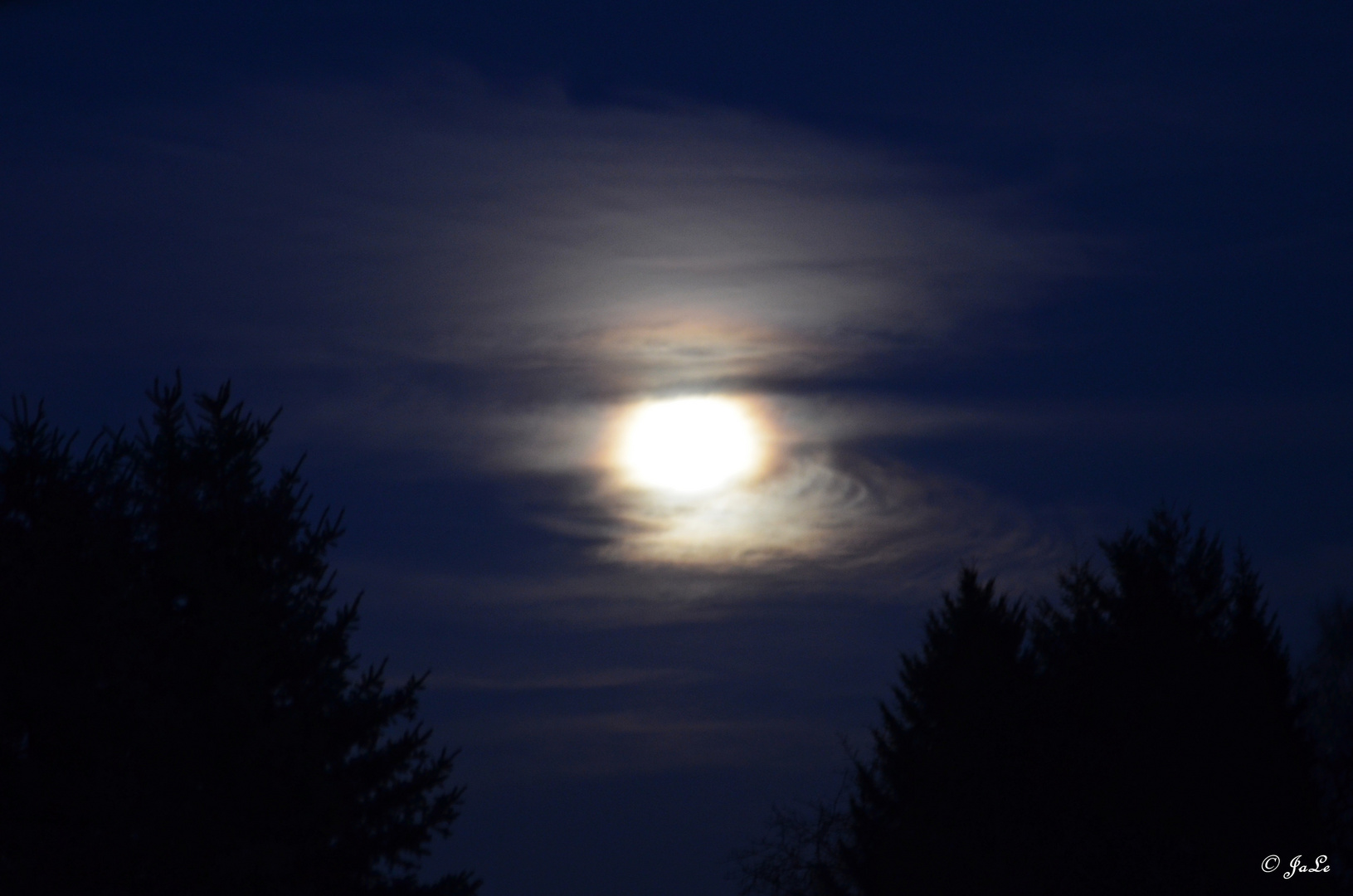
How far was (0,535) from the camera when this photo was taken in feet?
72.1

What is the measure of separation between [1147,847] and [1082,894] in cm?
193

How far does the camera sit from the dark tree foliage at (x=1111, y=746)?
33.0m

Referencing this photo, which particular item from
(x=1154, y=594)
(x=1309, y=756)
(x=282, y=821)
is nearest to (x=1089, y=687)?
(x=1154, y=594)

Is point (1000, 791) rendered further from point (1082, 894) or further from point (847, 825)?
point (847, 825)

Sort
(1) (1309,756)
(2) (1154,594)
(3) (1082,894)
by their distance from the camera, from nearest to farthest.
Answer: (3) (1082,894), (1) (1309,756), (2) (1154,594)

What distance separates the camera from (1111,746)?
115ft

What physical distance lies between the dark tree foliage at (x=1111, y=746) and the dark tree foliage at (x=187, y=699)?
1699 centimetres

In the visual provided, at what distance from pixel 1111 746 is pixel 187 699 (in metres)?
23.6

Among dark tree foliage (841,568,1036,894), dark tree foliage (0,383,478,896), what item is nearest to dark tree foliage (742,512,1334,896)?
dark tree foliage (841,568,1036,894)

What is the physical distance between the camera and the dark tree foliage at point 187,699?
19172 millimetres

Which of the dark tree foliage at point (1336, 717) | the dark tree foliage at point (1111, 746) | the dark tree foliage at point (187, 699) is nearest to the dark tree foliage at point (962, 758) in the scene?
the dark tree foliage at point (1111, 746)

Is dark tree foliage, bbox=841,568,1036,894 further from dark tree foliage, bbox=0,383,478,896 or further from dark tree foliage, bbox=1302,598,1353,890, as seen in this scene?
dark tree foliage, bbox=0,383,478,896

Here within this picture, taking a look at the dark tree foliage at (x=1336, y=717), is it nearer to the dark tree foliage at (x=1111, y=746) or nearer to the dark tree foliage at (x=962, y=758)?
the dark tree foliage at (x=1111, y=746)

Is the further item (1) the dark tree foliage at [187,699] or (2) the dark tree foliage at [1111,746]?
(2) the dark tree foliage at [1111,746]
